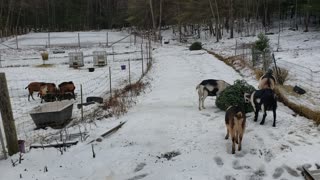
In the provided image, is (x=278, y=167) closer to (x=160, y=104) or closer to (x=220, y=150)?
(x=220, y=150)

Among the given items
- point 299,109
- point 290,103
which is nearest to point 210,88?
point 290,103

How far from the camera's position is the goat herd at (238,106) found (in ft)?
26.1

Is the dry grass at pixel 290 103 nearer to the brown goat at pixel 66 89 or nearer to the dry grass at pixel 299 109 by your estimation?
the dry grass at pixel 299 109

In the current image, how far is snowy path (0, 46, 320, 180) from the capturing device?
734 centimetres

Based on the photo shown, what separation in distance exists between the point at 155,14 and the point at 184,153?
59.4 meters

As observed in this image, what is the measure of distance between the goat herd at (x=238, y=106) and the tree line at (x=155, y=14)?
36176mm

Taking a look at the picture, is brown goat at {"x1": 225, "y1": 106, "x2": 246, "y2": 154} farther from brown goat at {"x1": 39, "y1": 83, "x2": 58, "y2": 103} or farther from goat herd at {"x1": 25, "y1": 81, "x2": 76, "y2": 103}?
brown goat at {"x1": 39, "y1": 83, "x2": 58, "y2": 103}

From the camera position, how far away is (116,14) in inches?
3376

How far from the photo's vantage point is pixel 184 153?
8.12 metres

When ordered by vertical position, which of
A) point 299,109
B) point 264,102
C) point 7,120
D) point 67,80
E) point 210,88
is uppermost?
point 210,88

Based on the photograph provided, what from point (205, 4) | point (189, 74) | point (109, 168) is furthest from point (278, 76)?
point (205, 4)

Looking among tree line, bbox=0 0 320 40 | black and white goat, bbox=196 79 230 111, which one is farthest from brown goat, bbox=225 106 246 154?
tree line, bbox=0 0 320 40

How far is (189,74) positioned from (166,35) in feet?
153

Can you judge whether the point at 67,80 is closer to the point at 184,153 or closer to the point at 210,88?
the point at 210,88
